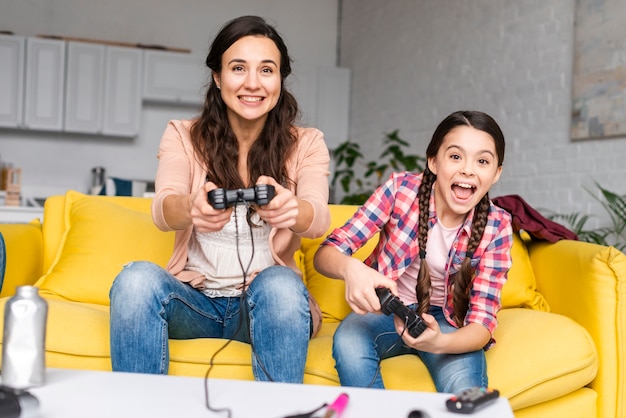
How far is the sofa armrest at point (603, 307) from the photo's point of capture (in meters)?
1.76

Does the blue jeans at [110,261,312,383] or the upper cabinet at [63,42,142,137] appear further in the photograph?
the upper cabinet at [63,42,142,137]

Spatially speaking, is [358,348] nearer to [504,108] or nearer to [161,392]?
[161,392]

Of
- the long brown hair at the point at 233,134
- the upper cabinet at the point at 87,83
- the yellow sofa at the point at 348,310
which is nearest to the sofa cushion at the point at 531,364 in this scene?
the yellow sofa at the point at 348,310

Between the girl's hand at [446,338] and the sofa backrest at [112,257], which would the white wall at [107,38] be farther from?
the girl's hand at [446,338]

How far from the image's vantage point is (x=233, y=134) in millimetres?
1747

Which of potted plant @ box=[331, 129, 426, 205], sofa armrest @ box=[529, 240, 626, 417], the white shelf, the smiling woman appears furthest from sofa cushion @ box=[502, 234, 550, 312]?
the white shelf

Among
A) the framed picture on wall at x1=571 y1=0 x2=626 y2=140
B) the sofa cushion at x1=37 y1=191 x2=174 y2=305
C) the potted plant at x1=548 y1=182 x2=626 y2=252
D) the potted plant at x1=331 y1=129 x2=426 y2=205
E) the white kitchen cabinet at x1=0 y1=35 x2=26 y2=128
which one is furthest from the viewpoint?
the white kitchen cabinet at x1=0 y1=35 x2=26 y2=128

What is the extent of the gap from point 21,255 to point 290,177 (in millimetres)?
923

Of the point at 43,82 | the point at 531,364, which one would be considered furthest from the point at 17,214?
the point at 531,364

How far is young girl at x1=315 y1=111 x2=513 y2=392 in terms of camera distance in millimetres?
1542

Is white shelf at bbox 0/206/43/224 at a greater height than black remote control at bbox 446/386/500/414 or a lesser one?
greater

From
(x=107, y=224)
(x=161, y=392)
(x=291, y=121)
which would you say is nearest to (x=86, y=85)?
(x=107, y=224)

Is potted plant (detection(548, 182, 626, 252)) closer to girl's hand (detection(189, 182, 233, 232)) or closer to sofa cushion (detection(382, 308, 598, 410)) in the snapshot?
sofa cushion (detection(382, 308, 598, 410))

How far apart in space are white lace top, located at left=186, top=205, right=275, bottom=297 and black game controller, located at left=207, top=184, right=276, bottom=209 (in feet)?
1.19
